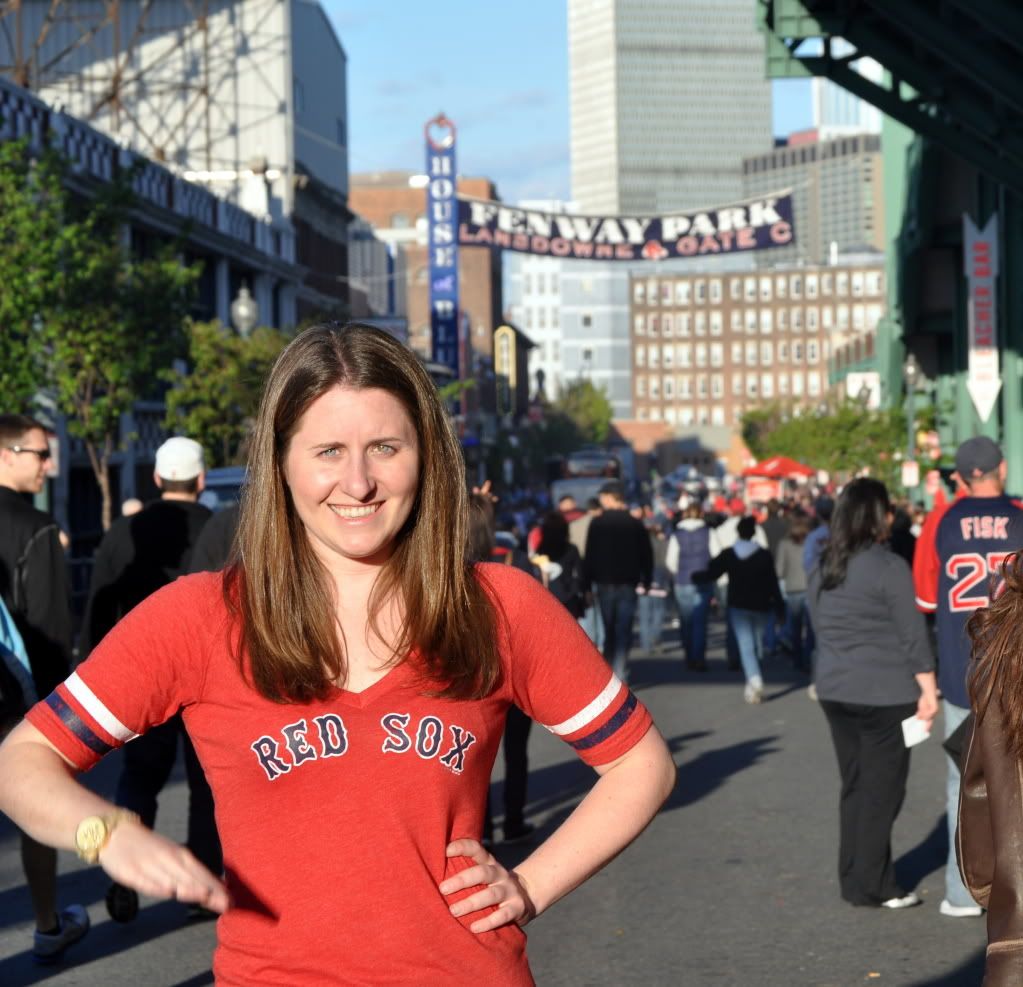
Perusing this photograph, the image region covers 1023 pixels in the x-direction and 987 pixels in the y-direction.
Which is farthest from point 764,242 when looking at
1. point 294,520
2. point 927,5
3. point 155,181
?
point 294,520

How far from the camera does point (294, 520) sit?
3.02 meters

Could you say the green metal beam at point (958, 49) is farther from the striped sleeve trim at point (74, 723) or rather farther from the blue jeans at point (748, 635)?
the striped sleeve trim at point (74, 723)

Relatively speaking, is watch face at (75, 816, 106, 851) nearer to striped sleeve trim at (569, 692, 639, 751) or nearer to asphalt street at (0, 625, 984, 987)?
striped sleeve trim at (569, 692, 639, 751)

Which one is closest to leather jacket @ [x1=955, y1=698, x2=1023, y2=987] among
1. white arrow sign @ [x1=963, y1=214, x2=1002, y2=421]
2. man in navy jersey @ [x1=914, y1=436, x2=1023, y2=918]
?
man in navy jersey @ [x1=914, y1=436, x2=1023, y2=918]

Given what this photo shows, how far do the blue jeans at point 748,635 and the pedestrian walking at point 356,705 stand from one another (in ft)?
46.9

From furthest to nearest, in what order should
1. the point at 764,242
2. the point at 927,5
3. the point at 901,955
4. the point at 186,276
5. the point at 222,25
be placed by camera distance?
the point at 222,25, the point at 764,242, the point at 186,276, the point at 927,5, the point at 901,955

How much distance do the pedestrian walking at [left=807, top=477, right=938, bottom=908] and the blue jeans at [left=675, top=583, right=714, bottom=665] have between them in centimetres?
1195

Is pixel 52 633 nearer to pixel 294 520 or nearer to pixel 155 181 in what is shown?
pixel 294 520

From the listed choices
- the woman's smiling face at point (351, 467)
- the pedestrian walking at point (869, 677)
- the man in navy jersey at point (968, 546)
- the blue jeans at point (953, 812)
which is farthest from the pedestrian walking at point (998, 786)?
the pedestrian walking at point (869, 677)

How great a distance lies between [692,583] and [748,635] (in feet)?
11.9

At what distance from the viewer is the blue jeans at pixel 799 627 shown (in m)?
20.1

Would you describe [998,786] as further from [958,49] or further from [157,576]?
[958,49]

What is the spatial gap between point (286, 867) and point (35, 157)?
2515 cm

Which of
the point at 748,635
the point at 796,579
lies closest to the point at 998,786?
the point at 748,635
